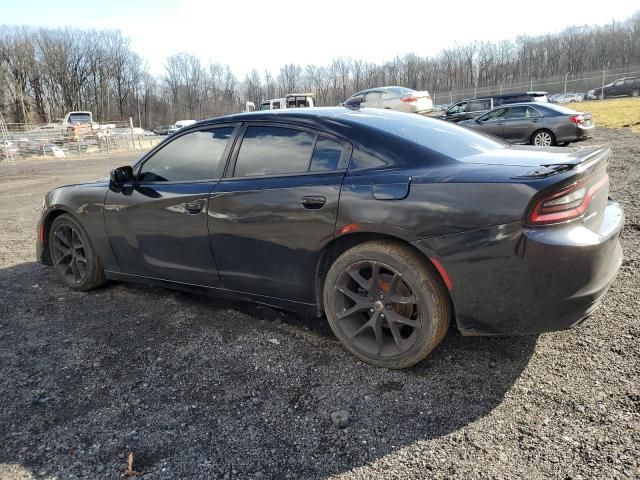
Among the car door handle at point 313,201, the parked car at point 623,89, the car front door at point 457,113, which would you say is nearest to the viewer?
the car door handle at point 313,201

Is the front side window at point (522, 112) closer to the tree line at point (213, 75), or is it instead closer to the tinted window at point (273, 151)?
the tinted window at point (273, 151)

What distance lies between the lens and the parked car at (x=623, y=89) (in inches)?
1686

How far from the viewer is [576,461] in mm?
1988

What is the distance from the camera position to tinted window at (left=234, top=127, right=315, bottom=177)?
3.07 meters

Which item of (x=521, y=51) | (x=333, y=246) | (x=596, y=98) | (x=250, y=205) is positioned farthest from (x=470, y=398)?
(x=521, y=51)

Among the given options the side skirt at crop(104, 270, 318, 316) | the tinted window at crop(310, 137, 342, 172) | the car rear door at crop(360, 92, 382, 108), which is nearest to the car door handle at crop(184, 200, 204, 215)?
the side skirt at crop(104, 270, 318, 316)

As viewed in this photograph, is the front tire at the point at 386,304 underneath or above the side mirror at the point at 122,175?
underneath

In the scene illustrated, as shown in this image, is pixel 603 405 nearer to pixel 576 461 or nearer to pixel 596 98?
pixel 576 461

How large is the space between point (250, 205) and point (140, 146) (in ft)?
117

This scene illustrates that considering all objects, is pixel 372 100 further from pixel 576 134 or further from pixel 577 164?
pixel 577 164

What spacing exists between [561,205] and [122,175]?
3.22 m

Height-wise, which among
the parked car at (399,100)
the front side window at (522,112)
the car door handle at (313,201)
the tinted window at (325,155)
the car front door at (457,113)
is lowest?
the car door handle at (313,201)

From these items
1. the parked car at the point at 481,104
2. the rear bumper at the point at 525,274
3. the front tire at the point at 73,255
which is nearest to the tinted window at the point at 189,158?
the front tire at the point at 73,255

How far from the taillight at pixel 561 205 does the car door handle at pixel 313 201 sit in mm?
1158
